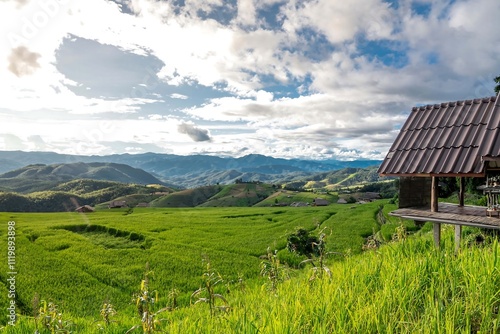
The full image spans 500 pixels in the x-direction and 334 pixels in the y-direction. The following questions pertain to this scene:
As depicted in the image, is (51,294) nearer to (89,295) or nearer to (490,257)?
(89,295)

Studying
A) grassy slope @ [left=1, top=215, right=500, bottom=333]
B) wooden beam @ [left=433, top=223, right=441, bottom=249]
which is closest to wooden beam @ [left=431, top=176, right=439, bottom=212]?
wooden beam @ [left=433, top=223, right=441, bottom=249]

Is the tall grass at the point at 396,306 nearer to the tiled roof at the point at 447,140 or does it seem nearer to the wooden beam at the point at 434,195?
the tiled roof at the point at 447,140

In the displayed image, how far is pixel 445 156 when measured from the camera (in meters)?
8.37

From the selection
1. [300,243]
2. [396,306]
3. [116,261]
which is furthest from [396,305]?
[116,261]

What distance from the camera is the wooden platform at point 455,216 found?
7426 millimetres

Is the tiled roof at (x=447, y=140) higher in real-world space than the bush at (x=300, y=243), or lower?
higher

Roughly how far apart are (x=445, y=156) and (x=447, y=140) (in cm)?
72

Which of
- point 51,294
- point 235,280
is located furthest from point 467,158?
point 51,294

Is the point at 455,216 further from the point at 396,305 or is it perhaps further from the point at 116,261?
the point at 116,261

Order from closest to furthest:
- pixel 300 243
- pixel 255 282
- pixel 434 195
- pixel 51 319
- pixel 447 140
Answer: pixel 51 319
pixel 447 140
pixel 434 195
pixel 255 282
pixel 300 243

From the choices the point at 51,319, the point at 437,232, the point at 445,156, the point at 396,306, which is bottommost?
the point at 51,319

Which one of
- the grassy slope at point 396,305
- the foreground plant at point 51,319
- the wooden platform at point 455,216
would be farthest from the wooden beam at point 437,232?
the foreground plant at point 51,319

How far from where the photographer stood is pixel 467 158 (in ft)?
25.8

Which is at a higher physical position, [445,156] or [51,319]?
[445,156]
